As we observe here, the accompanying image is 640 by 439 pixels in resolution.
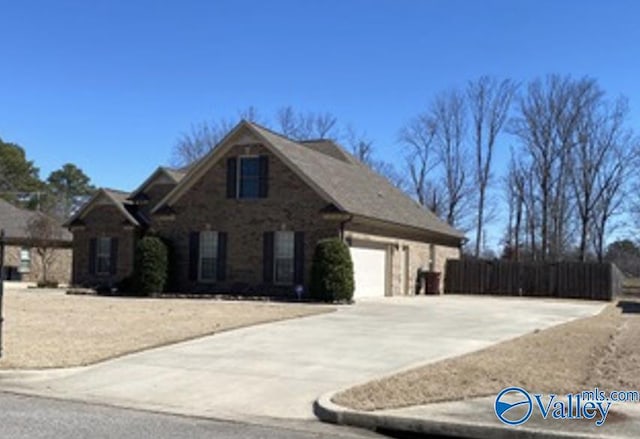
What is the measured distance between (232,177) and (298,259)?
4.29m

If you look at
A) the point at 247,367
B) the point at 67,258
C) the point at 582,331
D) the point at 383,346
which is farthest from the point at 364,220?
the point at 67,258

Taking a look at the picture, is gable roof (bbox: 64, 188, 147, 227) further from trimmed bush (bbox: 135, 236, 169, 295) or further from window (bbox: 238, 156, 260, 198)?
window (bbox: 238, 156, 260, 198)

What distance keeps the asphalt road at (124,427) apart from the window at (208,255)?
19.7 meters

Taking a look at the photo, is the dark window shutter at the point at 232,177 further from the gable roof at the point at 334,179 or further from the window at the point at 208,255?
the window at the point at 208,255

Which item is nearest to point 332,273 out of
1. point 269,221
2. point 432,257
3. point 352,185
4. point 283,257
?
point 283,257

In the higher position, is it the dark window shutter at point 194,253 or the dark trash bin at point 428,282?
the dark window shutter at point 194,253

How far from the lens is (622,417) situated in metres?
7.89

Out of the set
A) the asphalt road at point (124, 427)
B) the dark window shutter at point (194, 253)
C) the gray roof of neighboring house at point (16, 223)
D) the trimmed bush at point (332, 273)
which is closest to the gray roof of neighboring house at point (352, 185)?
the trimmed bush at point (332, 273)

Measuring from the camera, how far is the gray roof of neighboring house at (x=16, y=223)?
4356 centimetres

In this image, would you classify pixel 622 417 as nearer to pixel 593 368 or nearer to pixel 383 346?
pixel 593 368

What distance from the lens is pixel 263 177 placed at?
27.7 metres

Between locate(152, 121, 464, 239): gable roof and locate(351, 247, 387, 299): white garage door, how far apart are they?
1.43 meters

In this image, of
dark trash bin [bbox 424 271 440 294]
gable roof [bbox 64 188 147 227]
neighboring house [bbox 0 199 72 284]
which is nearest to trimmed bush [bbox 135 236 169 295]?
gable roof [bbox 64 188 147 227]

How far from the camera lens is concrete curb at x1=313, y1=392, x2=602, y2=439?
7.25 metres
